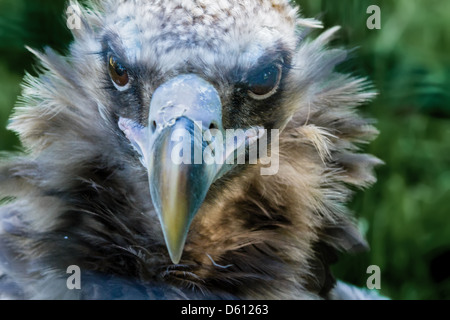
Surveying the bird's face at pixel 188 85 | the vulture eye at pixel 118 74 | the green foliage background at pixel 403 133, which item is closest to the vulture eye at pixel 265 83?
the bird's face at pixel 188 85

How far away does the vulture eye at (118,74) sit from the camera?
91 centimetres

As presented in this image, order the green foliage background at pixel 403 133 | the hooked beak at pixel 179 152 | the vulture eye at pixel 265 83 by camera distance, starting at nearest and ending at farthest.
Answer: the hooked beak at pixel 179 152, the vulture eye at pixel 265 83, the green foliage background at pixel 403 133

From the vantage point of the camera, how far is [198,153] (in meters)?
0.81

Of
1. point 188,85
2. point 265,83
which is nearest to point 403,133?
point 265,83

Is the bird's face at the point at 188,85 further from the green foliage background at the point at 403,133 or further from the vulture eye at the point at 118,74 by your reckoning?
the green foliage background at the point at 403,133

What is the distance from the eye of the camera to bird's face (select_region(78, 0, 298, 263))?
802mm

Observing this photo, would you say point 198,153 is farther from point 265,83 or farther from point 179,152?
point 265,83

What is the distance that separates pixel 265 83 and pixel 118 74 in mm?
182

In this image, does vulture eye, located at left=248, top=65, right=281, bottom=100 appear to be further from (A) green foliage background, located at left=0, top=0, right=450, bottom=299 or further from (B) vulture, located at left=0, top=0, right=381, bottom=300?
(A) green foliage background, located at left=0, top=0, right=450, bottom=299

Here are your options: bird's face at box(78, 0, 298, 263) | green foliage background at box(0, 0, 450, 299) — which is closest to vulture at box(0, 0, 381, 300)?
bird's face at box(78, 0, 298, 263)

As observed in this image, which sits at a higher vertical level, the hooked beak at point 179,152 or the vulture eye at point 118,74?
the vulture eye at point 118,74
